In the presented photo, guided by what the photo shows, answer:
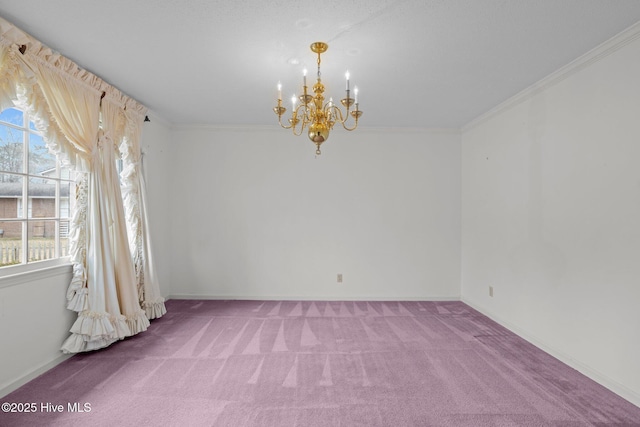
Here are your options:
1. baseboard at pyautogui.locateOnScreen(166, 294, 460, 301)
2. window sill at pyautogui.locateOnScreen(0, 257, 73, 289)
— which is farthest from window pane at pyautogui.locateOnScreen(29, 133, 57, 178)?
baseboard at pyautogui.locateOnScreen(166, 294, 460, 301)

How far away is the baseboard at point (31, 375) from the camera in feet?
7.42

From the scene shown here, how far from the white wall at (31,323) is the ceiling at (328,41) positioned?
6.00 feet

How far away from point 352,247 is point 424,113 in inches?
82.1

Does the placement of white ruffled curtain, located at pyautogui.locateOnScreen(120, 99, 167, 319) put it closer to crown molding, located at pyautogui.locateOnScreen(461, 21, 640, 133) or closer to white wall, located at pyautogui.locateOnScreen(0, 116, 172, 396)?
white wall, located at pyautogui.locateOnScreen(0, 116, 172, 396)

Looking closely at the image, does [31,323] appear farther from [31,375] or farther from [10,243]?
[10,243]

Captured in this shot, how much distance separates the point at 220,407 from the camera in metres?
2.18

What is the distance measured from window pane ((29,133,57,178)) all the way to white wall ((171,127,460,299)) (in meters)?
1.98

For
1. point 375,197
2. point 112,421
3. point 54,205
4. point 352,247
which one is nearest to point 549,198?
point 375,197

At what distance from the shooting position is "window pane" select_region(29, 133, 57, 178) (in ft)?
8.57

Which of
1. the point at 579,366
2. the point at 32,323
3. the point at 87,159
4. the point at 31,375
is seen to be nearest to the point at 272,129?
the point at 87,159

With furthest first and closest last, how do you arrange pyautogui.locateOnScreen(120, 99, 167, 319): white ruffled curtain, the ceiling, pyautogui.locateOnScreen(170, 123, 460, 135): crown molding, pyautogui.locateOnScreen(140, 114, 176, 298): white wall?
pyautogui.locateOnScreen(170, 123, 460, 135): crown molding
pyautogui.locateOnScreen(140, 114, 176, 298): white wall
pyautogui.locateOnScreen(120, 99, 167, 319): white ruffled curtain
the ceiling

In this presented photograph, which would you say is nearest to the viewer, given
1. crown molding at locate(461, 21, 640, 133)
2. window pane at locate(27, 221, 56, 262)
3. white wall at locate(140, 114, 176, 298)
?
crown molding at locate(461, 21, 640, 133)

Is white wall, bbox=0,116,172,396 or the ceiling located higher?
the ceiling

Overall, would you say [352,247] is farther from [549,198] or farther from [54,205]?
[54,205]
